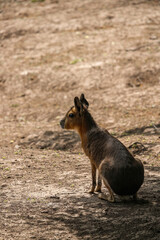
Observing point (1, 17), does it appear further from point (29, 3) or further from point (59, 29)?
point (59, 29)

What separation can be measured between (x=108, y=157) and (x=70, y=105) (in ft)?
24.3

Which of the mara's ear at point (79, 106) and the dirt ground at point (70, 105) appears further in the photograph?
the mara's ear at point (79, 106)

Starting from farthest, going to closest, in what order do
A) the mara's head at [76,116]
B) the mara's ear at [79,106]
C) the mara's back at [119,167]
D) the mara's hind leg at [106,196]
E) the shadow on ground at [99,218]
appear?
the mara's head at [76,116], the mara's ear at [79,106], the mara's hind leg at [106,196], the mara's back at [119,167], the shadow on ground at [99,218]

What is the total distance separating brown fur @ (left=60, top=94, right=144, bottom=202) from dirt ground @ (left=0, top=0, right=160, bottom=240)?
14.7 inches

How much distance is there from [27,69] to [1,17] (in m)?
5.80

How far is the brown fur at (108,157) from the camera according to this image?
613 cm

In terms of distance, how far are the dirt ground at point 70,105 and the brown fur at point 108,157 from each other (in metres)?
0.37

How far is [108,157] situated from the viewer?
21.6ft

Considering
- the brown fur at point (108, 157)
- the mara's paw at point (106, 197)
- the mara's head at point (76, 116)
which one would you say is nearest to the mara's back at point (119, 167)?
the brown fur at point (108, 157)

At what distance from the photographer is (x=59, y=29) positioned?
731 inches

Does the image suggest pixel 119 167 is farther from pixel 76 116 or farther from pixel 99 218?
pixel 76 116

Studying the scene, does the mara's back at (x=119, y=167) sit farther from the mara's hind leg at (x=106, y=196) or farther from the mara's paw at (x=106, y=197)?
the mara's paw at (x=106, y=197)

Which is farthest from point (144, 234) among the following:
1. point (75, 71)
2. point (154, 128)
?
point (75, 71)

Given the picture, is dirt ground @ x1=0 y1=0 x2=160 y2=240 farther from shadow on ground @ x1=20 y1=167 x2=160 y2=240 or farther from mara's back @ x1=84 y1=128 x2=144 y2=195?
mara's back @ x1=84 y1=128 x2=144 y2=195
